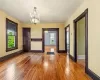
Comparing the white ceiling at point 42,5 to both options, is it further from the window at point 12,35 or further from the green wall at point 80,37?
the window at point 12,35

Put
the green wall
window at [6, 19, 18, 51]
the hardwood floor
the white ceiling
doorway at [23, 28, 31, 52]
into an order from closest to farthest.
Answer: the hardwood floor < the white ceiling < the green wall < window at [6, 19, 18, 51] < doorway at [23, 28, 31, 52]

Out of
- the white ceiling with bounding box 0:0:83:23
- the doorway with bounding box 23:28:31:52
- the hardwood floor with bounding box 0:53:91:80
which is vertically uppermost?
the white ceiling with bounding box 0:0:83:23

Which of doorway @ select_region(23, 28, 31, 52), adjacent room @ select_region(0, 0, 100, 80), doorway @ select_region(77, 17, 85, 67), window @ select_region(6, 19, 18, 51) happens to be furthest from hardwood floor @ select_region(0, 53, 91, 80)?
doorway @ select_region(23, 28, 31, 52)

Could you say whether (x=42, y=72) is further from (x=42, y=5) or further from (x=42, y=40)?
(x=42, y=40)

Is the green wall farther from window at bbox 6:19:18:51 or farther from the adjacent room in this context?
window at bbox 6:19:18:51

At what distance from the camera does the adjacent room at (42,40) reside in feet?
11.3

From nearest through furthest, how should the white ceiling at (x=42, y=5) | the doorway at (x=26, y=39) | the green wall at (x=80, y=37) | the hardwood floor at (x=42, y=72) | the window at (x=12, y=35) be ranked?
the hardwood floor at (x=42, y=72)
the white ceiling at (x=42, y=5)
the green wall at (x=80, y=37)
the window at (x=12, y=35)
the doorway at (x=26, y=39)

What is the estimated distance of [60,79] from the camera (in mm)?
3188

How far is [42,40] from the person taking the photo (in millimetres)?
9961

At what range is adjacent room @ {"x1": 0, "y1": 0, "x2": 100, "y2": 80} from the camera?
3430 millimetres

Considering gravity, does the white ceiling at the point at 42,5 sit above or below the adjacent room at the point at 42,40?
above

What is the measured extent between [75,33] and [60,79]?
3.20m

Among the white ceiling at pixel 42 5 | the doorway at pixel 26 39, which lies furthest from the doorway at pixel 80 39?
the doorway at pixel 26 39

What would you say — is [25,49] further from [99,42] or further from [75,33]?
[99,42]
